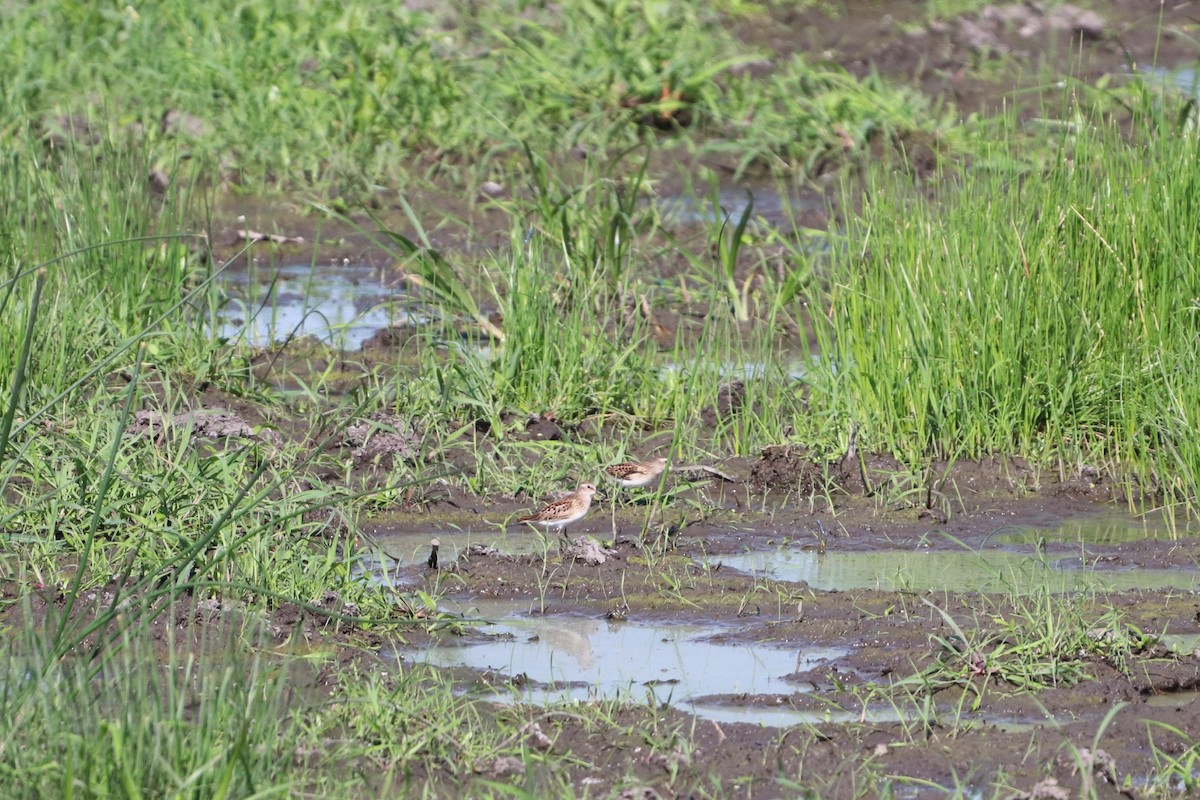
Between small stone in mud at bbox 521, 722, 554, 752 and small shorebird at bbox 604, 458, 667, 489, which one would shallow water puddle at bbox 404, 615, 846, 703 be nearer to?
small stone in mud at bbox 521, 722, 554, 752

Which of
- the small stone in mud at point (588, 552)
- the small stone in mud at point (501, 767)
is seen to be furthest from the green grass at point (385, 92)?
the small stone in mud at point (501, 767)

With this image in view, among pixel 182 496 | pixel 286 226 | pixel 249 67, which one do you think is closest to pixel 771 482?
pixel 182 496

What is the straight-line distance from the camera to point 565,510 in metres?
5.11

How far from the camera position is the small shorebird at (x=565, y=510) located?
511cm

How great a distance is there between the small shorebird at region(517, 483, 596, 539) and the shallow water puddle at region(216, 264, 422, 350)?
1.67 meters

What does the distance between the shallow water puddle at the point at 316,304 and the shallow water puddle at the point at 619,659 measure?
2.35m

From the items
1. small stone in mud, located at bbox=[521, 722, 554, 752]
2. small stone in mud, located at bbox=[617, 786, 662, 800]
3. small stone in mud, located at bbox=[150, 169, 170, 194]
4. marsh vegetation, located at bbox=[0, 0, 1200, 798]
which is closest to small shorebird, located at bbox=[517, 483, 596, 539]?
marsh vegetation, located at bbox=[0, 0, 1200, 798]

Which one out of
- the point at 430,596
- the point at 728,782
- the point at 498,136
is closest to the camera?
the point at 728,782

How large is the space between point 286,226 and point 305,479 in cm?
377

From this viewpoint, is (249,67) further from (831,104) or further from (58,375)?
(58,375)

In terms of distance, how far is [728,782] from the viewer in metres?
3.60

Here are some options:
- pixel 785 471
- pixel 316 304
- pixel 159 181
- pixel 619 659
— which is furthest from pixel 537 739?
pixel 159 181

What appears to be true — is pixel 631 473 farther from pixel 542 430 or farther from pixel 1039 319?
pixel 1039 319

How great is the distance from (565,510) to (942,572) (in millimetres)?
1077
